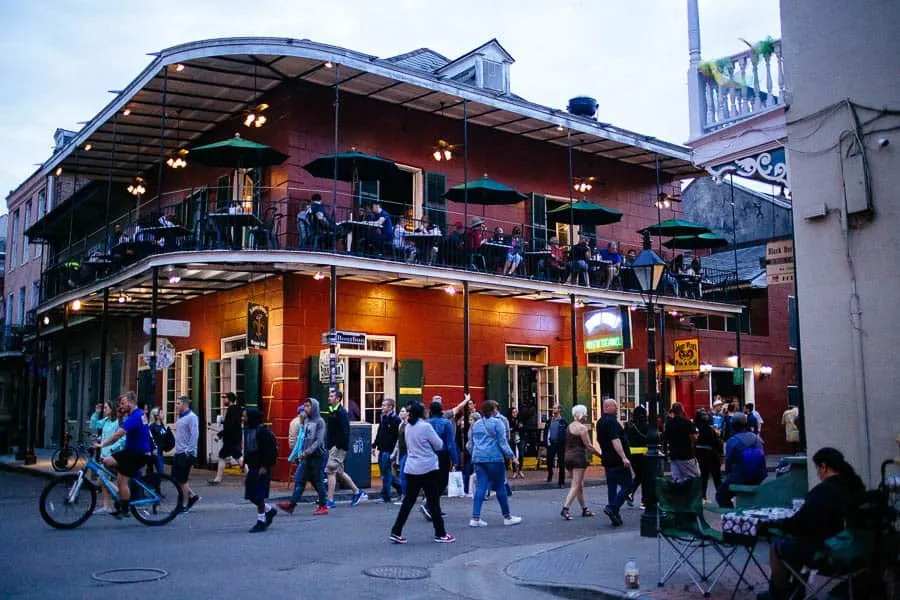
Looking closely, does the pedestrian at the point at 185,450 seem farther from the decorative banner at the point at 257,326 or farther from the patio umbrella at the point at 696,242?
the patio umbrella at the point at 696,242

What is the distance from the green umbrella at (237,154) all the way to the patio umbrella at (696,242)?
1163 centimetres

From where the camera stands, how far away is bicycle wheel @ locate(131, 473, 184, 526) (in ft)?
38.1

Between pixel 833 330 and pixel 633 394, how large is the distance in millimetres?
16728

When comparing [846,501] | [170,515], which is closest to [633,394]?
[170,515]

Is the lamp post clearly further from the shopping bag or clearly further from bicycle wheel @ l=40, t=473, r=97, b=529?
bicycle wheel @ l=40, t=473, r=97, b=529

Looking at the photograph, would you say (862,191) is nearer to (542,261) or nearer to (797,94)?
(797,94)

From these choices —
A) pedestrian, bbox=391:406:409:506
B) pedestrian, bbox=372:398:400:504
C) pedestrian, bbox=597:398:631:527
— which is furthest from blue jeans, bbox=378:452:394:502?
pedestrian, bbox=597:398:631:527

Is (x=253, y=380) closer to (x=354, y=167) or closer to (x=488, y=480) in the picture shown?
(x=354, y=167)

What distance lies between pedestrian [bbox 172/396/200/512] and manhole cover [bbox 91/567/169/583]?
3.75 meters

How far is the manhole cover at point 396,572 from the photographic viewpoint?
27.7ft

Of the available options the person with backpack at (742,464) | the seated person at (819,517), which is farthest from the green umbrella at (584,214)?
the seated person at (819,517)

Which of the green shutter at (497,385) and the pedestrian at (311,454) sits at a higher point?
the green shutter at (497,385)

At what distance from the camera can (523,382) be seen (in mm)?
22484

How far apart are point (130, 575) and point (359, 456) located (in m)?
8.11
